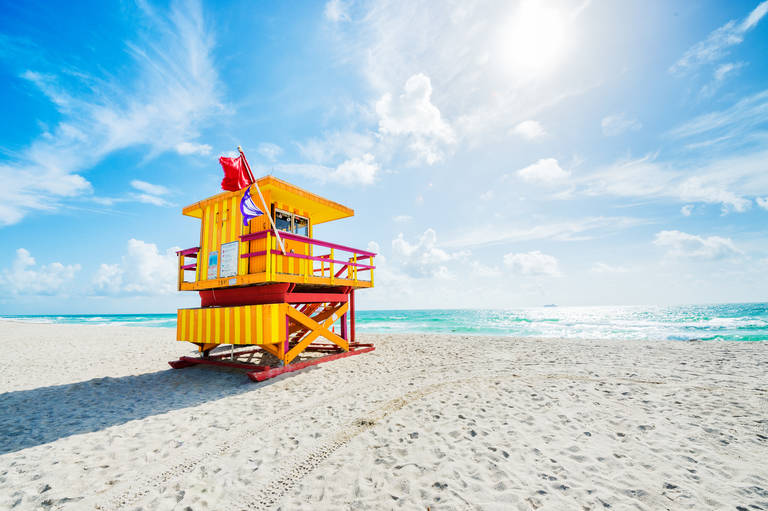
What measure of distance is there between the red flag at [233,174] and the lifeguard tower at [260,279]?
11.3 inches

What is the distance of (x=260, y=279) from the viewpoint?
8.01 m

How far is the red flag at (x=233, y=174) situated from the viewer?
8.09 m

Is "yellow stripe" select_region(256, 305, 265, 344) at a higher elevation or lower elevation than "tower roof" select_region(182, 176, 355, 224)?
lower

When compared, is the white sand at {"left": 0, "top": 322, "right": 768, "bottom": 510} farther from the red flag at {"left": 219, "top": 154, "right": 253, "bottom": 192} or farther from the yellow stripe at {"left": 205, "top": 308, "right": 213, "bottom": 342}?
the red flag at {"left": 219, "top": 154, "right": 253, "bottom": 192}

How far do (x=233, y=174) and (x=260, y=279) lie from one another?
2.84m

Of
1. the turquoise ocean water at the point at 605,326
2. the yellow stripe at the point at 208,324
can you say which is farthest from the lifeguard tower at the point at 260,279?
the turquoise ocean water at the point at 605,326

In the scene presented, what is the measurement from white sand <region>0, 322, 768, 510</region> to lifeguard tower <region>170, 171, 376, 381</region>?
1123mm

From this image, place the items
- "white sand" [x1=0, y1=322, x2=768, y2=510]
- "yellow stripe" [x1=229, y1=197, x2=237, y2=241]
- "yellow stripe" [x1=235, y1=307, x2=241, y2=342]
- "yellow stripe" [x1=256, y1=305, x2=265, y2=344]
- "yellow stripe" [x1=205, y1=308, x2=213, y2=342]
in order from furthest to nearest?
"yellow stripe" [x1=229, y1=197, x2=237, y2=241]
"yellow stripe" [x1=205, y1=308, x2=213, y2=342]
"yellow stripe" [x1=235, y1=307, x2=241, y2=342]
"yellow stripe" [x1=256, y1=305, x2=265, y2=344]
"white sand" [x1=0, y1=322, x2=768, y2=510]

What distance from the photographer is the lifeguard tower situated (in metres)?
7.99

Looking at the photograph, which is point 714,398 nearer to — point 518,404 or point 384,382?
point 518,404

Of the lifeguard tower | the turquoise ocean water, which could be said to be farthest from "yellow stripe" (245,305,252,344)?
the turquoise ocean water

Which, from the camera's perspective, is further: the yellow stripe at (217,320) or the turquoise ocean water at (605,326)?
the turquoise ocean water at (605,326)

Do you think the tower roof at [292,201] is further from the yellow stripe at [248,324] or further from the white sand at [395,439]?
the white sand at [395,439]

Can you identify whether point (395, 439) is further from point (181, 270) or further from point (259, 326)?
point (181, 270)
